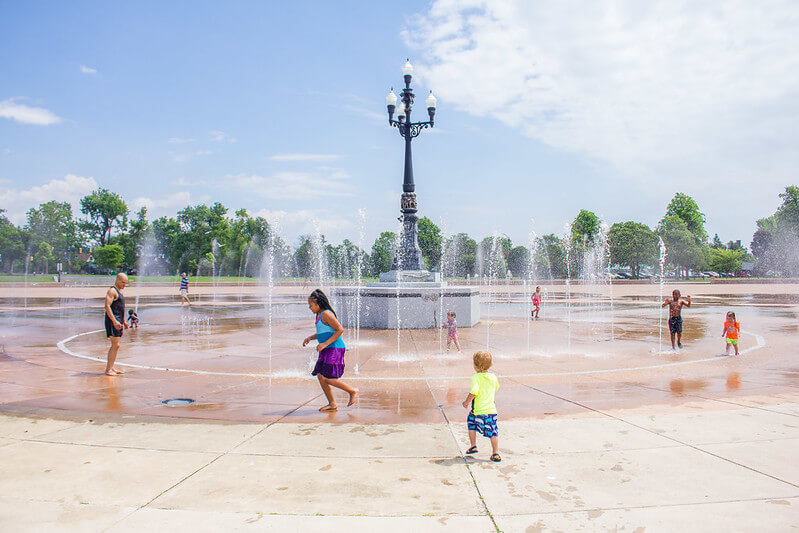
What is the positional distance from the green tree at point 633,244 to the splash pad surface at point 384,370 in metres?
62.8

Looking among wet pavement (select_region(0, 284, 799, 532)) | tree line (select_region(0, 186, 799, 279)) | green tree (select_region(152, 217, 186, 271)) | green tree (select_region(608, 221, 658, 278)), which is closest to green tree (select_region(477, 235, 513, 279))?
tree line (select_region(0, 186, 799, 279))

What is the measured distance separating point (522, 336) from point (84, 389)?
1016cm

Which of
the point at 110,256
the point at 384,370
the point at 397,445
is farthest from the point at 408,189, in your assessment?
the point at 110,256

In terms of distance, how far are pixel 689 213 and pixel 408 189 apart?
86.1 m

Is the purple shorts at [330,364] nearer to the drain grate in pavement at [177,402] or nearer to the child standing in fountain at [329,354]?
the child standing in fountain at [329,354]

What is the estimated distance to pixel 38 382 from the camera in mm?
7918

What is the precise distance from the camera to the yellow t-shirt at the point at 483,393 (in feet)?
15.4

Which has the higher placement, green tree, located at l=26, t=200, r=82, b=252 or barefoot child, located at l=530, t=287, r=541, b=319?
green tree, located at l=26, t=200, r=82, b=252

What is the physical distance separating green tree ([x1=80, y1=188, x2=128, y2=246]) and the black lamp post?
98726 millimetres

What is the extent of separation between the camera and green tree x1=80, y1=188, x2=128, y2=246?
98.8 metres

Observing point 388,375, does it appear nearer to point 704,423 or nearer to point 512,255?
point 704,423

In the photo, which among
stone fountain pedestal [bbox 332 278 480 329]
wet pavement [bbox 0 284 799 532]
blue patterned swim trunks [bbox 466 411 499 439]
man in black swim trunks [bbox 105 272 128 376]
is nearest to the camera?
wet pavement [bbox 0 284 799 532]

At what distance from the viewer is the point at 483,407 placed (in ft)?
15.5

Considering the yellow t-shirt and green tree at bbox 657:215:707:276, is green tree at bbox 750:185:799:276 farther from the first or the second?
the yellow t-shirt
